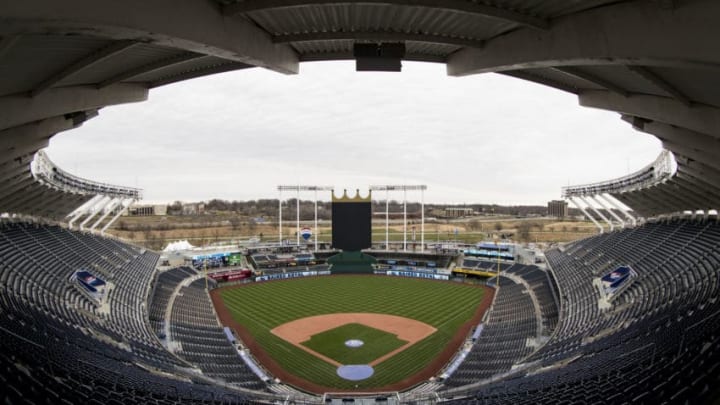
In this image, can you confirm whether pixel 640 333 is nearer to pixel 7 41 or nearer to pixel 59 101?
pixel 7 41

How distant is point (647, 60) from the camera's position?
5402mm

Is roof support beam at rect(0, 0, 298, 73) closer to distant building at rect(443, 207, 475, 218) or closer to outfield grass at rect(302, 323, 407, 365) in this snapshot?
outfield grass at rect(302, 323, 407, 365)

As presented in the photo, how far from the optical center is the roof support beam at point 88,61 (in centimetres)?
698

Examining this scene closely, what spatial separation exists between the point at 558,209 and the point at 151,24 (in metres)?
148

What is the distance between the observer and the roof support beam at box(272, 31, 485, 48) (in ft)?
25.2

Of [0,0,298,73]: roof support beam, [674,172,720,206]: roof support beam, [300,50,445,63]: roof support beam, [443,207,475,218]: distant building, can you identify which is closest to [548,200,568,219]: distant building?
[443,207,475,218]: distant building

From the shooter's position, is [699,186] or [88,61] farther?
[699,186]

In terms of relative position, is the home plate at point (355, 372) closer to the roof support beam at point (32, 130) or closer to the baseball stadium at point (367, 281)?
the baseball stadium at point (367, 281)

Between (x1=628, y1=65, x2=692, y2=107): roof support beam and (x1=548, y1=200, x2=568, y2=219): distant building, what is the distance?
428 ft

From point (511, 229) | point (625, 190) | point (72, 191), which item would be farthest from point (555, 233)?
point (72, 191)

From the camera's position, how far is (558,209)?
13462 centimetres

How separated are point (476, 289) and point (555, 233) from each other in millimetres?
62701

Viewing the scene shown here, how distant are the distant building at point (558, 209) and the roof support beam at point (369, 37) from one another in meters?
134

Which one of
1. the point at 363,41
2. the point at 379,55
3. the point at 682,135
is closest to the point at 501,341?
the point at 682,135
